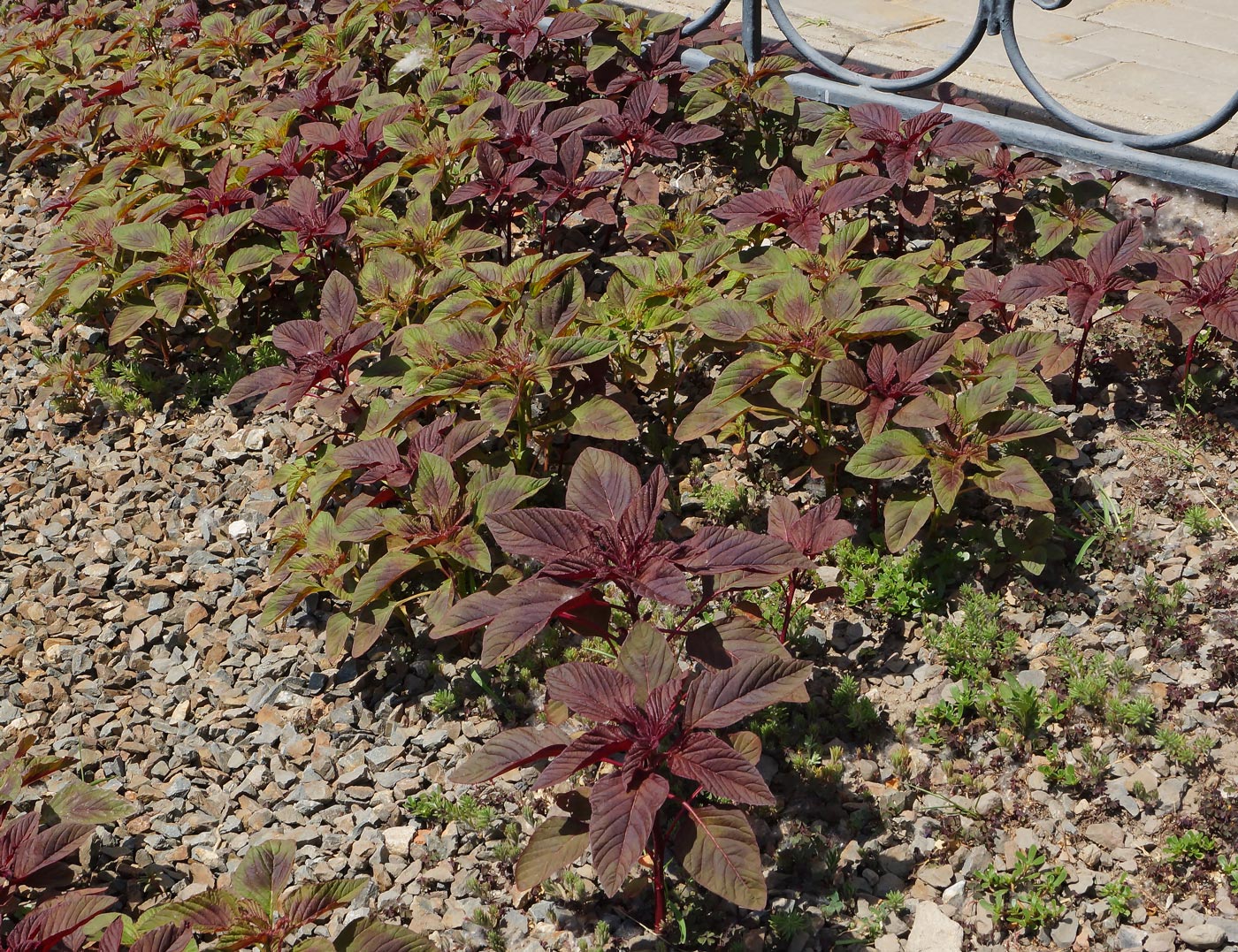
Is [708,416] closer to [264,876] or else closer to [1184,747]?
[1184,747]

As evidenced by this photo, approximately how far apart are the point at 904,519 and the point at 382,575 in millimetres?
1207

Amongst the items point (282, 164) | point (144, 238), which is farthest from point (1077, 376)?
point (144, 238)

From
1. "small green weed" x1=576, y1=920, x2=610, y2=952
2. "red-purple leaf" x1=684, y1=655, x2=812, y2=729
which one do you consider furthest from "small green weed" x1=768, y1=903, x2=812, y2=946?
"red-purple leaf" x1=684, y1=655, x2=812, y2=729

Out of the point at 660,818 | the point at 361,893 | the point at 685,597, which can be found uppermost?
the point at 685,597

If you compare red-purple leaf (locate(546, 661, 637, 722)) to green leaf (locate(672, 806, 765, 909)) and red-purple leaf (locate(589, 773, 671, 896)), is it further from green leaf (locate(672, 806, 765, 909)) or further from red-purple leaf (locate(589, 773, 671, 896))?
green leaf (locate(672, 806, 765, 909))

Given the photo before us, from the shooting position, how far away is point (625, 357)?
3.17 meters

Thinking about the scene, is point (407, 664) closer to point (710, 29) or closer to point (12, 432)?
point (12, 432)

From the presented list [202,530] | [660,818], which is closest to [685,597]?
[660,818]

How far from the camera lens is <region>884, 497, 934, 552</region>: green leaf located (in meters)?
2.65

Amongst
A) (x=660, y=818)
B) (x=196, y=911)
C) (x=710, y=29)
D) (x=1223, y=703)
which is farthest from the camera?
(x=710, y=29)

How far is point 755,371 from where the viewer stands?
289 centimetres

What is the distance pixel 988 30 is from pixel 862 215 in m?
0.71

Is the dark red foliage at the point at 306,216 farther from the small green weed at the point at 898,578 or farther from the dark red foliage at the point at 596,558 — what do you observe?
the small green weed at the point at 898,578

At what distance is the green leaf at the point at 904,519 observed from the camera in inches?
104
